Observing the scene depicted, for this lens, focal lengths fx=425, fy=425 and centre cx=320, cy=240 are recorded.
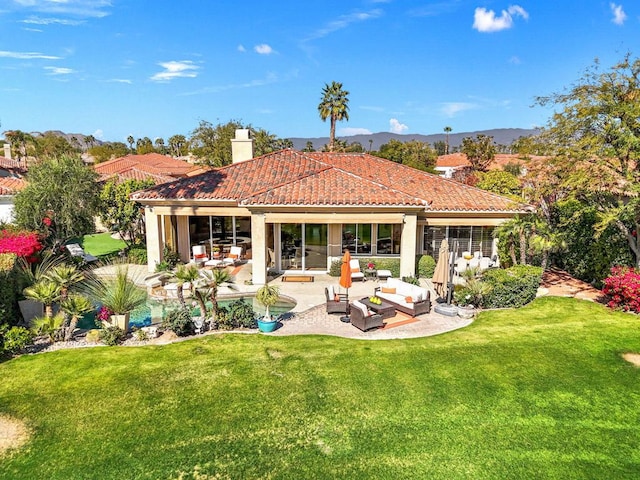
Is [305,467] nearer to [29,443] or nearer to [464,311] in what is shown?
[29,443]

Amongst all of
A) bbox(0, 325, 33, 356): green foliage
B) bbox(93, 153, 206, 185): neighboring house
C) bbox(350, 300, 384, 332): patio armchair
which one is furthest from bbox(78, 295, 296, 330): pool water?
bbox(93, 153, 206, 185): neighboring house

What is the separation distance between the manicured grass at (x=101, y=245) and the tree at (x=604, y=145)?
99.3 ft

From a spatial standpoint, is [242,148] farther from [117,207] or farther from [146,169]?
[146,169]

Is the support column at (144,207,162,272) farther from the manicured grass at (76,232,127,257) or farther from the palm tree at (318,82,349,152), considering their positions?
the palm tree at (318,82,349,152)

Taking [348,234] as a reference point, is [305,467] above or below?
below

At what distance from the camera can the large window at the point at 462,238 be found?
2638cm

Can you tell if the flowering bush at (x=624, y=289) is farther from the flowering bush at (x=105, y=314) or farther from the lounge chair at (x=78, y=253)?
the lounge chair at (x=78, y=253)

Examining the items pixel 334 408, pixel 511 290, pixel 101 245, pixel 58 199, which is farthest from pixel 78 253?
pixel 511 290

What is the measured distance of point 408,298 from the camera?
733 inches

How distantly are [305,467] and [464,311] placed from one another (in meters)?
11.4

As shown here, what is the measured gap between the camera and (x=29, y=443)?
9867 millimetres

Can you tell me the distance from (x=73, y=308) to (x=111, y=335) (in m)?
1.66

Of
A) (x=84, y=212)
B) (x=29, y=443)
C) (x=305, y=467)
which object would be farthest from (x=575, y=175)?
(x=84, y=212)

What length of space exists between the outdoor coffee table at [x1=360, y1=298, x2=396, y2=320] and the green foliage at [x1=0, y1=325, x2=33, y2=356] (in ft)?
41.3
